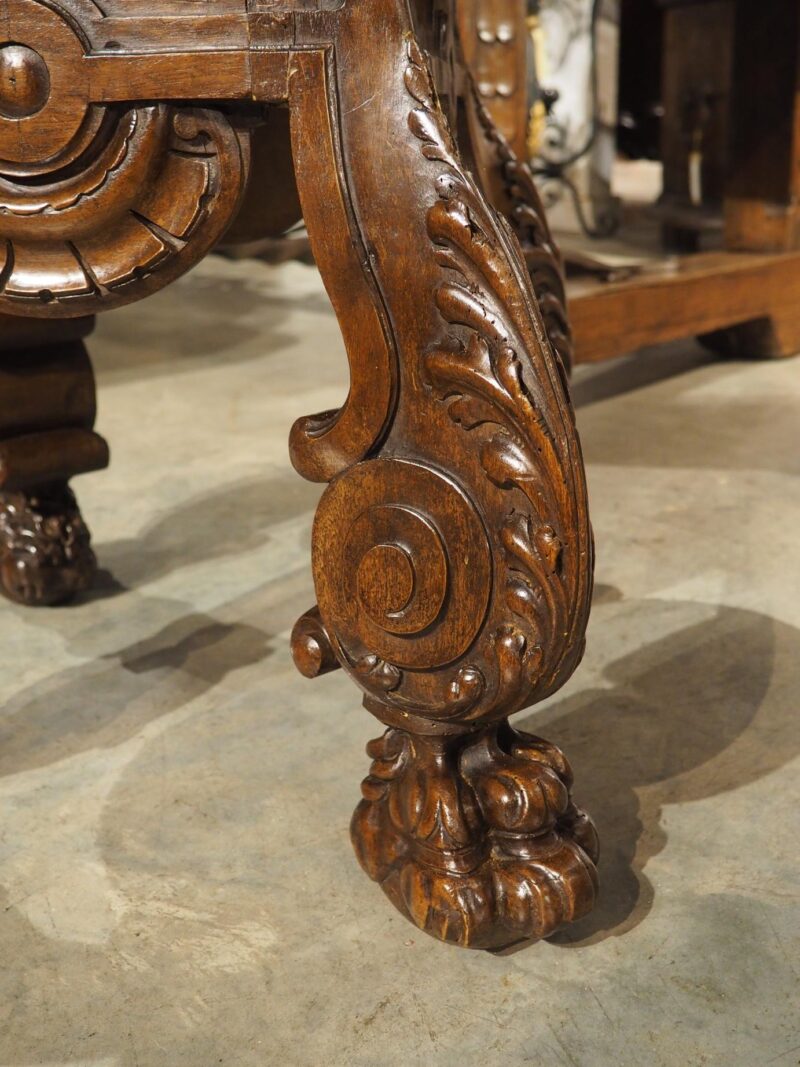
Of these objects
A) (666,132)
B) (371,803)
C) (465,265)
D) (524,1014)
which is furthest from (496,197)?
(666,132)

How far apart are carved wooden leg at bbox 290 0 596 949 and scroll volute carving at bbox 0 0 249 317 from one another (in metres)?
0.06

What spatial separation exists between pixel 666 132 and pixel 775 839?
10.6 ft

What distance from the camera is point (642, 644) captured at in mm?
1013

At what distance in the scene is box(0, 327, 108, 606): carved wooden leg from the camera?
107 cm

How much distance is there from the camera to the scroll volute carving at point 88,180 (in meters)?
0.59

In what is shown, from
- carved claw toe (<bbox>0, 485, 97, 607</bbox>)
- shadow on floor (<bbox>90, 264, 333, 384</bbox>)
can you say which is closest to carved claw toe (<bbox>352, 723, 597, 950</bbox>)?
carved claw toe (<bbox>0, 485, 97, 607</bbox>)

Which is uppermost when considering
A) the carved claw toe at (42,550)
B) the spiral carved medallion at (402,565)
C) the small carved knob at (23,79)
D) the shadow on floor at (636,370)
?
the small carved knob at (23,79)

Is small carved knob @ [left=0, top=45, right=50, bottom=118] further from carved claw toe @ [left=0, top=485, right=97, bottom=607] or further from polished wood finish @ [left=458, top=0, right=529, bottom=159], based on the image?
polished wood finish @ [left=458, top=0, right=529, bottom=159]

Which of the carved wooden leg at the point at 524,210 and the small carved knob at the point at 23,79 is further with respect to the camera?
the carved wooden leg at the point at 524,210

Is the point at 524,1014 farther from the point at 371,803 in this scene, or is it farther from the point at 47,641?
the point at 47,641

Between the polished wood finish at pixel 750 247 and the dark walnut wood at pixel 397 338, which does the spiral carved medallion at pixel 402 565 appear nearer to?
the dark walnut wood at pixel 397 338

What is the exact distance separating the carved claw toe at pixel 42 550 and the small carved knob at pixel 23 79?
54 centimetres

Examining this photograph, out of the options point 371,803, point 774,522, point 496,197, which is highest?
point 496,197

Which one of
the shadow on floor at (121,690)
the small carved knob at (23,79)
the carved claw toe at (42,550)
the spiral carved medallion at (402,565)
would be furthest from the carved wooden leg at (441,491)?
the carved claw toe at (42,550)
